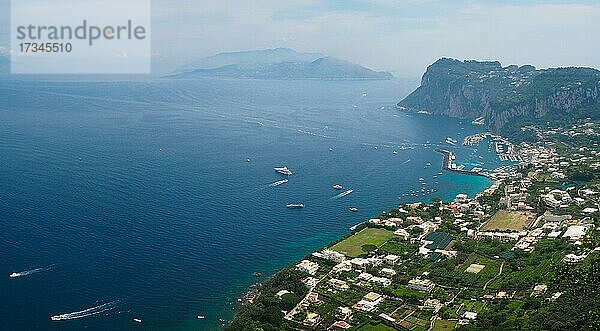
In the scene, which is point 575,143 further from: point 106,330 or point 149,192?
point 106,330

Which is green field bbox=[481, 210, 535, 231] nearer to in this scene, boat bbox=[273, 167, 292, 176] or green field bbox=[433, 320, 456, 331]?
green field bbox=[433, 320, 456, 331]

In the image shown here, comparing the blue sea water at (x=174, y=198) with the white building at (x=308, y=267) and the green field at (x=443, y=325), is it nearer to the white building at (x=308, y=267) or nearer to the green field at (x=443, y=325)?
the white building at (x=308, y=267)

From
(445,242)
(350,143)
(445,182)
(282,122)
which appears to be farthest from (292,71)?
(445,242)

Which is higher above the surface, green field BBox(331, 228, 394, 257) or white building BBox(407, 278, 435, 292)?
green field BBox(331, 228, 394, 257)

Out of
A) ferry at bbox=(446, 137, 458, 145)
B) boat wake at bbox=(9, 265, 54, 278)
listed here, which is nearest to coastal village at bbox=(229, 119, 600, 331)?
boat wake at bbox=(9, 265, 54, 278)

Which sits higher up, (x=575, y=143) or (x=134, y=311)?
(x=575, y=143)
